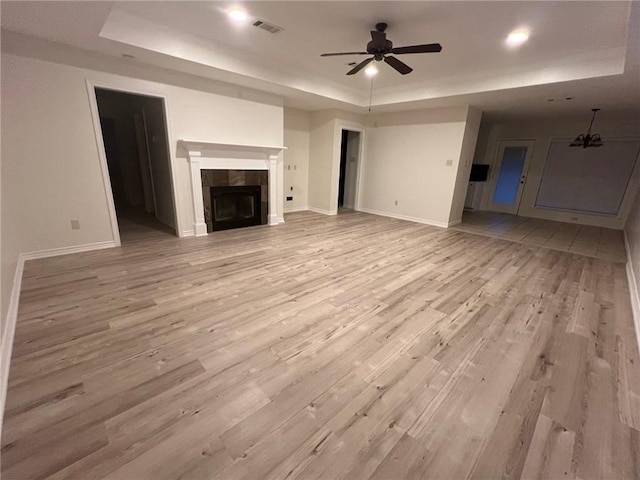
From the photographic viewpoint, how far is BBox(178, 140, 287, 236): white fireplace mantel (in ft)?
14.1

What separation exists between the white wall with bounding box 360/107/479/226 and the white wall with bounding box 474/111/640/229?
2.87 metres

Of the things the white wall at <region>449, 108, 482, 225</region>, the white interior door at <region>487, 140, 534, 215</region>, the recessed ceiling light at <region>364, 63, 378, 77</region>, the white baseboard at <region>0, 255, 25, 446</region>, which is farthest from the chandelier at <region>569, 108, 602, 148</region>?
the white baseboard at <region>0, 255, 25, 446</region>

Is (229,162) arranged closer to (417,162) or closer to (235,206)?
(235,206)

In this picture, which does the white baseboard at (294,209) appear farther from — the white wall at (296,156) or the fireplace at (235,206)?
the fireplace at (235,206)

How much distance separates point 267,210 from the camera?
18.0 ft

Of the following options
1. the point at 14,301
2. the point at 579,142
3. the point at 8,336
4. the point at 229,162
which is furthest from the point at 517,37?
the point at 14,301

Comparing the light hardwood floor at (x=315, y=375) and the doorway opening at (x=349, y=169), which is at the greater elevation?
the doorway opening at (x=349, y=169)

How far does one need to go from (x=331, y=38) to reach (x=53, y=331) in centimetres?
401

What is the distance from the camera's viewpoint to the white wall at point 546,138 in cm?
604

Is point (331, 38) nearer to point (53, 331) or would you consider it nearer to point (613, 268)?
point (53, 331)

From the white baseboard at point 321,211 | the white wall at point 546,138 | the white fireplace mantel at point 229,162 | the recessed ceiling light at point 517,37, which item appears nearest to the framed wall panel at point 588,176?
the white wall at point 546,138

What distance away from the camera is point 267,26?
3.02 meters

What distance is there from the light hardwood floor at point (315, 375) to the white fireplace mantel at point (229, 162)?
148 centimetres

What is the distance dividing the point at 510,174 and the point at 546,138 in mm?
1140
